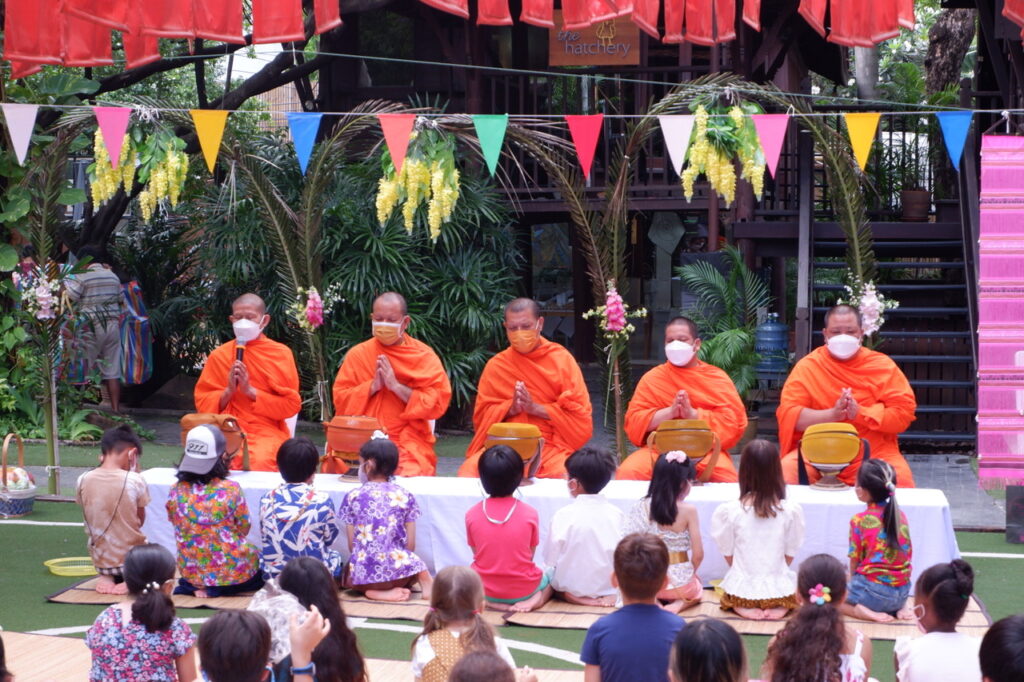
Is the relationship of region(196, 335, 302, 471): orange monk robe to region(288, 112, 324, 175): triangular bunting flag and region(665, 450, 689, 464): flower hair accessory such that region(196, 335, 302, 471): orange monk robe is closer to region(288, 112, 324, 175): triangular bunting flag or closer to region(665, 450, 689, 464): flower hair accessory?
region(288, 112, 324, 175): triangular bunting flag

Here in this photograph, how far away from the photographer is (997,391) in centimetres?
958

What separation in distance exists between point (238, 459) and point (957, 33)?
15144mm

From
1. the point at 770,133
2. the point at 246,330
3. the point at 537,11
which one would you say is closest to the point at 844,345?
the point at 770,133

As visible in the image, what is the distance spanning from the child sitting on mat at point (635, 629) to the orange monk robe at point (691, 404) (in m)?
3.78

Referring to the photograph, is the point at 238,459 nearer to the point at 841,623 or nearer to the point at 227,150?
the point at 227,150

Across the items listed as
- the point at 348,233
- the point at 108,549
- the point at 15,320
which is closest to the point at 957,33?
the point at 348,233

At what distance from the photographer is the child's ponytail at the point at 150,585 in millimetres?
4836

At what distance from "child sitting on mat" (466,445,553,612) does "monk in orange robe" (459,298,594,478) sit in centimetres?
174

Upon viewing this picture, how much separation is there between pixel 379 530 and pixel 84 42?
5.12 m

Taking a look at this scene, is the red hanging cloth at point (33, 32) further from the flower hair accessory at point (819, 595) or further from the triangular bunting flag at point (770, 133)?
the flower hair accessory at point (819, 595)

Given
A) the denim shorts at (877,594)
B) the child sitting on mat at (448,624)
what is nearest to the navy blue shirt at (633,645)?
the child sitting on mat at (448,624)

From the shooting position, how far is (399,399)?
907 cm

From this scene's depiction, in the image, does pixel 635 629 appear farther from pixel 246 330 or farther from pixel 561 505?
pixel 246 330

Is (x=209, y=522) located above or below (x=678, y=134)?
below
